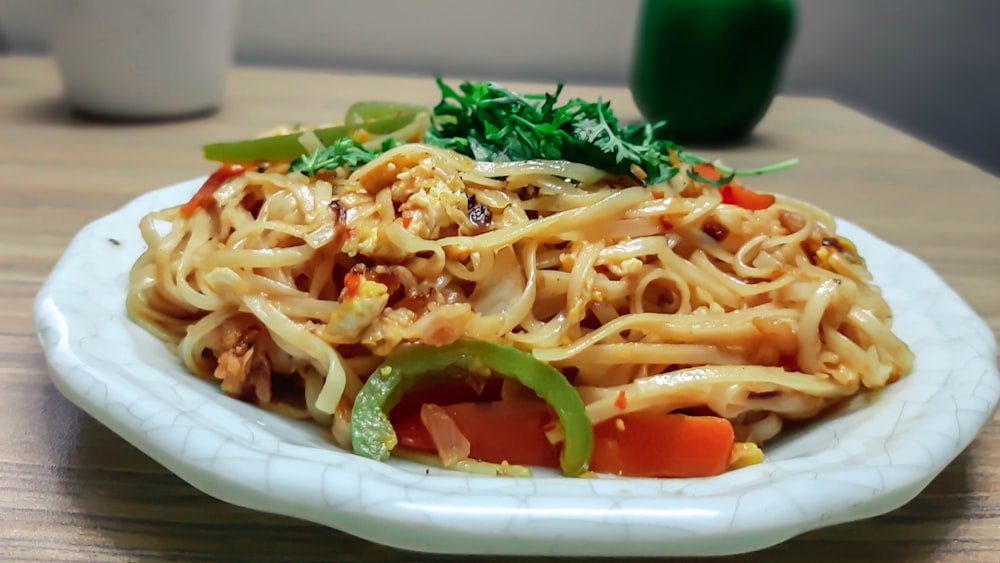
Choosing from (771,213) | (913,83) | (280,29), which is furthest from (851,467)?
A: (913,83)

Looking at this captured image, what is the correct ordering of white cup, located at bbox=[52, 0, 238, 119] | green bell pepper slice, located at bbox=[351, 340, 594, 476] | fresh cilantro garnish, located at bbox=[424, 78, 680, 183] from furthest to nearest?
1. white cup, located at bbox=[52, 0, 238, 119]
2. fresh cilantro garnish, located at bbox=[424, 78, 680, 183]
3. green bell pepper slice, located at bbox=[351, 340, 594, 476]

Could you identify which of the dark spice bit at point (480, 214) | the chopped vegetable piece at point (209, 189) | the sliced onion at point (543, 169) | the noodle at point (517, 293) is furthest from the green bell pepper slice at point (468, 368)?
the chopped vegetable piece at point (209, 189)

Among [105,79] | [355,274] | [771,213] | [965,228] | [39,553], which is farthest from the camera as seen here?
[105,79]

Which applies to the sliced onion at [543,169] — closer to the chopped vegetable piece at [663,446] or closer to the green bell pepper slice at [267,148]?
the green bell pepper slice at [267,148]

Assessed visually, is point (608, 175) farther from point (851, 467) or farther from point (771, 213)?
point (851, 467)

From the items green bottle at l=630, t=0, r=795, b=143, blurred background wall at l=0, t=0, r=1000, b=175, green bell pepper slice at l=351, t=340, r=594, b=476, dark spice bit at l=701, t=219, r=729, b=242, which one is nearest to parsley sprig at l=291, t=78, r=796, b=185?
dark spice bit at l=701, t=219, r=729, b=242

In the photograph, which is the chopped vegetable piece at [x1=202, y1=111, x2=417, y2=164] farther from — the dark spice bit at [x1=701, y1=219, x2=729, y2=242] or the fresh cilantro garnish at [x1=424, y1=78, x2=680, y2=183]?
the dark spice bit at [x1=701, y1=219, x2=729, y2=242]

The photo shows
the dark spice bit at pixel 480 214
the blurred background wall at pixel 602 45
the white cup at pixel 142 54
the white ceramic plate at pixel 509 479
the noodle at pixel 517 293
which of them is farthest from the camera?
the blurred background wall at pixel 602 45
